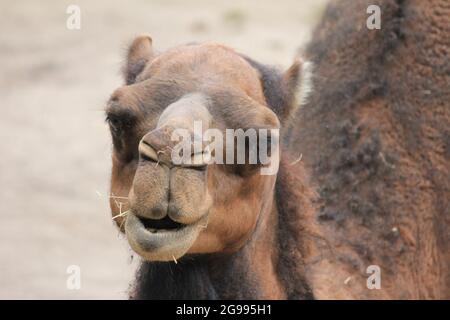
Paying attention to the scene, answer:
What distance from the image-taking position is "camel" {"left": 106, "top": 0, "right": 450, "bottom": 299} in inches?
186

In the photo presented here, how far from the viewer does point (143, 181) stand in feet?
14.8

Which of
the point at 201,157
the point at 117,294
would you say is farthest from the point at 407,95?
the point at 117,294

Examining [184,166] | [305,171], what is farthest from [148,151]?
[305,171]

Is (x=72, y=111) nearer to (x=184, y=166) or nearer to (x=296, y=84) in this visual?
(x=296, y=84)

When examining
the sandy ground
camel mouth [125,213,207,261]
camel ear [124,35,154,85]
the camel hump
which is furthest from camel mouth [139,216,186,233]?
the camel hump

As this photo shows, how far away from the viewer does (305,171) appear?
6137 millimetres

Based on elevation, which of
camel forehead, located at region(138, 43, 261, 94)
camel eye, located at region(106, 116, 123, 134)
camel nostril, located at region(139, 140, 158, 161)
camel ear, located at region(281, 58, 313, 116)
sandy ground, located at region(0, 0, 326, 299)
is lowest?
sandy ground, located at region(0, 0, 326, 299)

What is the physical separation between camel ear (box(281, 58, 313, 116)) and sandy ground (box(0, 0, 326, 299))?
0.92 m

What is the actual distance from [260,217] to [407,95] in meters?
1.70

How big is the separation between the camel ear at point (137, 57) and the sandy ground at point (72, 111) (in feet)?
0.63

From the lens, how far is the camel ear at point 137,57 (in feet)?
18.3

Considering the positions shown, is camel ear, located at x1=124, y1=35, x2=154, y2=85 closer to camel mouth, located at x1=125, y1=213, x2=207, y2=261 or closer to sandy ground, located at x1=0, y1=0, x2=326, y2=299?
sandy ground, located at x1=0, y1=0, x2=326, y2=299

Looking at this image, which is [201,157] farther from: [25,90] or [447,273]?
[25,90]

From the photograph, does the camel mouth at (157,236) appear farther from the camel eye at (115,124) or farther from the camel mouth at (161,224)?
the camel eye at (115,124)
